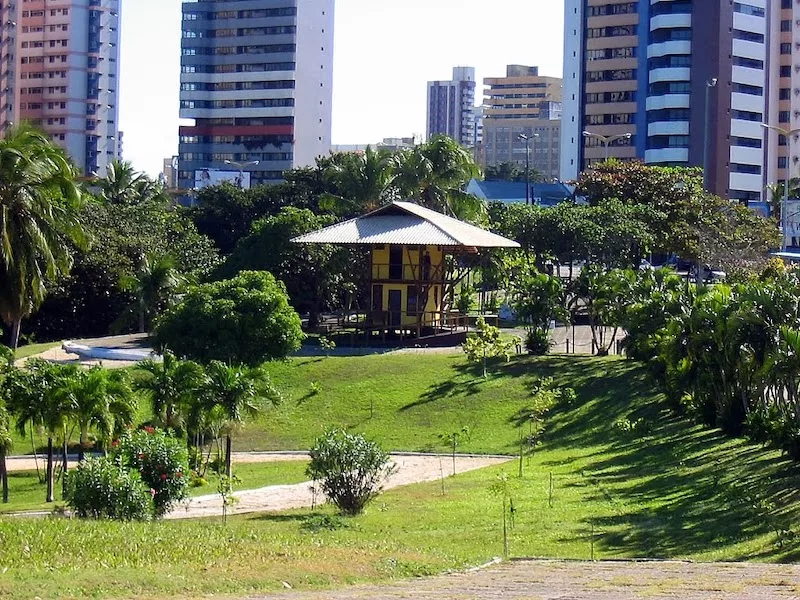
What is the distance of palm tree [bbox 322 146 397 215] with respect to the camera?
75.4m

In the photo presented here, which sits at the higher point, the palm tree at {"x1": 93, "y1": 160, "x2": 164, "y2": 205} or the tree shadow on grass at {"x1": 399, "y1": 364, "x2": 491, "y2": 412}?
the palm tree at {"x1": 93, "y1": 160, "x2": 164, "y2": 205}

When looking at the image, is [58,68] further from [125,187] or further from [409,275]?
[409,275]

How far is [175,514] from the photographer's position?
30891mm

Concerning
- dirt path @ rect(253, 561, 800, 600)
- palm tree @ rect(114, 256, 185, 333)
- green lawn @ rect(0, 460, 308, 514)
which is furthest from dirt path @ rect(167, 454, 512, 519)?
palm tree @ rect(114, 256, 185, 333)

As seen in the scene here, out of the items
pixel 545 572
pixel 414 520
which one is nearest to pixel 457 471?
pixel 414 520

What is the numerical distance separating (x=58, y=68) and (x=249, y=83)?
20.6 m

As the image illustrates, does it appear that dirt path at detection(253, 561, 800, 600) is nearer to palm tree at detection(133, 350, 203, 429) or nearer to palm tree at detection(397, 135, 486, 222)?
palm tree at detection(133, 350, 203, 429)

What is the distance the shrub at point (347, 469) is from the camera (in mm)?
30578

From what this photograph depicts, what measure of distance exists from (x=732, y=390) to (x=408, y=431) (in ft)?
41.6

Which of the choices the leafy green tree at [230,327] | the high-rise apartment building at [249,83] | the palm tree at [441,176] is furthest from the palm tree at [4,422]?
the high-rise apartment building at [249,83]

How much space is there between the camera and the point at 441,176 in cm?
7344

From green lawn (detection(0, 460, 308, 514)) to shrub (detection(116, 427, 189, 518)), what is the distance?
11.3 feet

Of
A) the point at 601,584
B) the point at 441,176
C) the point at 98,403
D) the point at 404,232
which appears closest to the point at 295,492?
the point at 98,403

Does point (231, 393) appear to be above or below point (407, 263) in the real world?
below
